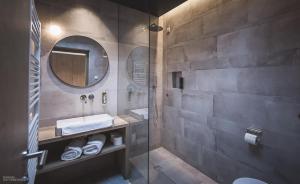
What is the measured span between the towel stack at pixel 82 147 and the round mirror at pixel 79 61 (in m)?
0.75

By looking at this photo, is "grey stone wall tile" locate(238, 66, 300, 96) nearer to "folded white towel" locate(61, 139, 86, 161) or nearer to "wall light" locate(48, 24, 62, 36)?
"folded white towel" locate(61, 139, 86, 161)

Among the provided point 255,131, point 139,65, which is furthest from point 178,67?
point 255,131

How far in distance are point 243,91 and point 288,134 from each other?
547 millimetres

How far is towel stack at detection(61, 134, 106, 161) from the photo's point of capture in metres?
1.72

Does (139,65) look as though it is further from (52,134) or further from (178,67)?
(52,134)

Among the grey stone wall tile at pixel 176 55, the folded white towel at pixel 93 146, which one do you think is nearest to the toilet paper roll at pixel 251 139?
the grey stone wall tile at pixel 176 55

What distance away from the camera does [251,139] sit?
1543 mm

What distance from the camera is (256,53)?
5.11 ft

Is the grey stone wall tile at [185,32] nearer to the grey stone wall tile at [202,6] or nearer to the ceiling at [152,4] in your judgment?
the grey stone wall tile at [202,6]

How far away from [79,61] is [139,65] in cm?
84

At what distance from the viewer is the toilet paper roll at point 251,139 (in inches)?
60.0

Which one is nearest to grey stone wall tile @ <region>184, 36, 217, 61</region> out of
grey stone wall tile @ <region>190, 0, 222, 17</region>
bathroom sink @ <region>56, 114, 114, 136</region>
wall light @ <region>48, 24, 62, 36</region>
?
grey stone wall tile @ <region>190, 0, 222, 17</region>

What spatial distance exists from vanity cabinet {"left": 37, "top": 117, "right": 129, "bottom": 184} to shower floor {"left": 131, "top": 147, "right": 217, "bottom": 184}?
207 millimetres

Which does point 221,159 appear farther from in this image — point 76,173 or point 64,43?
point 64,43
